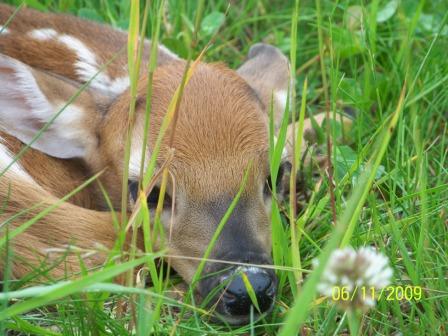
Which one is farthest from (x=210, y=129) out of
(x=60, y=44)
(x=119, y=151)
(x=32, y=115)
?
(x=60, y=44)

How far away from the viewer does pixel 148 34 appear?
4.91 m

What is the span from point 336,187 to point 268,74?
111 centimetres

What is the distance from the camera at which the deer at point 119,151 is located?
3.02 metres

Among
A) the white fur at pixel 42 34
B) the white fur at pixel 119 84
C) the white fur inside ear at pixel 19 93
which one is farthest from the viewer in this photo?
the white fur at pixel 42 34

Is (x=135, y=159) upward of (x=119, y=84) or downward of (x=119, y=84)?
downward

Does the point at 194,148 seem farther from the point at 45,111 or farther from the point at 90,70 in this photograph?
the point at 90,70

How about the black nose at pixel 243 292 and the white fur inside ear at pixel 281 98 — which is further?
the white fur inside ear at pixel 281 98

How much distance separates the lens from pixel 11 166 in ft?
11.1

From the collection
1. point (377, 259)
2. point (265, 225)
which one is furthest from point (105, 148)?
point (377, 259)

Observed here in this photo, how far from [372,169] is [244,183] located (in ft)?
2.08

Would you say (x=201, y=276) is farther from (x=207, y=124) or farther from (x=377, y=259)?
(x=377, y=259)

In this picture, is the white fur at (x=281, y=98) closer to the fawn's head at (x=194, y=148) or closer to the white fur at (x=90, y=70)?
the fawn's head at (x=194, y=148)

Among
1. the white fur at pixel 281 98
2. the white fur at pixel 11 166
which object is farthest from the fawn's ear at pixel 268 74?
the white fur at pixel 11 166

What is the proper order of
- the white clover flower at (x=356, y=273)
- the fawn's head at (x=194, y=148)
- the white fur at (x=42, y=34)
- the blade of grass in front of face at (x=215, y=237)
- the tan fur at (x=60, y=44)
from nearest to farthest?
the white clover flower at (x=356, y=273), the blade of grass in front of face at (x=215, y=237), the fawn's head at (x=194, y=148), the tan fur at (x=60, y=44), the white fur at (x=42, y=34)
